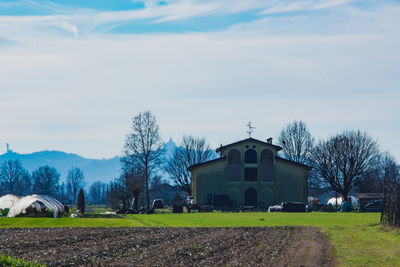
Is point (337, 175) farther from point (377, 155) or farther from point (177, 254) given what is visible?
point (177, 254)

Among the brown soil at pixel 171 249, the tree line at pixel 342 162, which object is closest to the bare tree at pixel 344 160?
the tree line at pixel 342 162

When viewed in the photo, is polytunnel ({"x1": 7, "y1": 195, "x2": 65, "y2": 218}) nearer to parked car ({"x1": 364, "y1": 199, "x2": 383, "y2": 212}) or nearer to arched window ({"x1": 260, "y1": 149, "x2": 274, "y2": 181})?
arched window ({"x1": 260, "y1": 149, "x2": 274, "y2": 181})

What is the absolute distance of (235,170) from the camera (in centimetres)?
8888

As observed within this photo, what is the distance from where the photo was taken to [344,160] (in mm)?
97750

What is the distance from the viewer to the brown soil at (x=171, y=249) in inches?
842

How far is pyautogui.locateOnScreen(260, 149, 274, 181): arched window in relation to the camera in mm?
88750

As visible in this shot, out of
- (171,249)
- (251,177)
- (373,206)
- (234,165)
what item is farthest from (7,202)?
(171,249)

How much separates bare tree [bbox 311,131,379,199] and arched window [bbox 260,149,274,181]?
13.5 metres

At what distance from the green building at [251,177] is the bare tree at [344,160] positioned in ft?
36.0

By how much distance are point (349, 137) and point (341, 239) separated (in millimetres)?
71009

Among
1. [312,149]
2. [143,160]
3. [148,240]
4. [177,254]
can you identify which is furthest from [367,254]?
[312,149]

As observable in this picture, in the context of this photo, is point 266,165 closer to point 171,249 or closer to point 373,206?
point 373,206

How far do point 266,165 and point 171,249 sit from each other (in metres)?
64.7

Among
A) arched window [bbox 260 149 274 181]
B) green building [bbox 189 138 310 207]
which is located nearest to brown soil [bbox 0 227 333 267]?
green building [bbox 189 138 310 207]
